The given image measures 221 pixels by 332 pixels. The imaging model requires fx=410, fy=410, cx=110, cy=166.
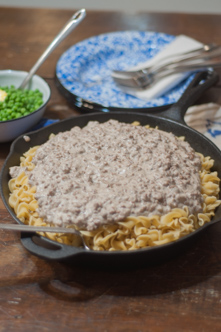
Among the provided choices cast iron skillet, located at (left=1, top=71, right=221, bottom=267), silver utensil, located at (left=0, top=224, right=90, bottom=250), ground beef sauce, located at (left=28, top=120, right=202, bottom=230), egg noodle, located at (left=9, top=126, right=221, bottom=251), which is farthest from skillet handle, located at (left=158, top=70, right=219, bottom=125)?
silver utensil, located at (left=0, top=224, right=90, bottom=250)

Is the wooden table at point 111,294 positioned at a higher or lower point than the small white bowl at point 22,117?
lower

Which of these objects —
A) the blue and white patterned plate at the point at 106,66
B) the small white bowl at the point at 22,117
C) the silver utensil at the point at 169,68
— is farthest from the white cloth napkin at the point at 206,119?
the small white bowl at the point at 22,117

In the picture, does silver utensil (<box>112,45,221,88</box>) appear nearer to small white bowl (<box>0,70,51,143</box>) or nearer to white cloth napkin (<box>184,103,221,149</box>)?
white cloth napkin (<box>184,103,221,149</box>)

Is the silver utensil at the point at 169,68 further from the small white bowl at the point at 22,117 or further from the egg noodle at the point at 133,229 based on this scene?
the egg noodle at the point at 133,229

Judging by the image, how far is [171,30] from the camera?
3516mm

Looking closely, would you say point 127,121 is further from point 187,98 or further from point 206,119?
point 206,119

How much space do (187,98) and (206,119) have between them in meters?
0.36

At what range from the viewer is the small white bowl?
2.20 m

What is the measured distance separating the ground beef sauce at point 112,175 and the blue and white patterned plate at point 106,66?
57cm

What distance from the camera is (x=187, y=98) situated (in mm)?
2170

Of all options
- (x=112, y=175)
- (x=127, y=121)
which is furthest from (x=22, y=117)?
(x=112, y=175)

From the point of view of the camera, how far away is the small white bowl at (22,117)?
7.21 feet

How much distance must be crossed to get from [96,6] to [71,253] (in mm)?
5195

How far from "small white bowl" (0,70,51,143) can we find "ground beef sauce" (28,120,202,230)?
1.30 ft
